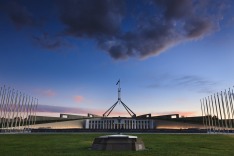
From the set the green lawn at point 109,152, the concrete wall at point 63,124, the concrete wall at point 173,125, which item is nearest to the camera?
the green lawn at point 109,152

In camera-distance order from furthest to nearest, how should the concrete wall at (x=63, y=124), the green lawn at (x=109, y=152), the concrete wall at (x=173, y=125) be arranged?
the concrete wall at (x=63, y=124) < the concrete wall at (x=173, y=125) < the green lawn at (x=109, y=152)

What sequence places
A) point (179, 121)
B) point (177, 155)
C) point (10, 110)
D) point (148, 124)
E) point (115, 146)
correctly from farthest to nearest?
point (148, 124) → point (179, 121) → point (10, 110) → point (115, 146) → point (177, 155)

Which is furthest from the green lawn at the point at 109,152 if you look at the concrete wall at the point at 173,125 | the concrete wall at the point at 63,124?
the concrete wall at the point at 63,124

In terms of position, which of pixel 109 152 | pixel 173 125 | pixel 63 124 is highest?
pixel 109 152

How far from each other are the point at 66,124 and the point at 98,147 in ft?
291

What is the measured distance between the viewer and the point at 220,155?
1231 cm

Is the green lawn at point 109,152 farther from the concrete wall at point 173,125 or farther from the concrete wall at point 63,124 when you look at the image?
the concrete wall at point 63,124

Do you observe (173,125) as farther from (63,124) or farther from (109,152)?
(109,152)

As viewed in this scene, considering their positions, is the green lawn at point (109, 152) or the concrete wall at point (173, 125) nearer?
the green lawn at point (109, 152)

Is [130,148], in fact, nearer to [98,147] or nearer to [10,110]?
[98,147]

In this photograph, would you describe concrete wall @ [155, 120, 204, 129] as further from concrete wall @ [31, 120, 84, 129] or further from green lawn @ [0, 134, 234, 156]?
green lawn @ [0, 134, 234, 156]

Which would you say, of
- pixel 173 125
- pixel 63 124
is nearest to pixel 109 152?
pixel 173 125

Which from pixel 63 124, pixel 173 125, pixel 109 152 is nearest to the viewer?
pixel 109 152

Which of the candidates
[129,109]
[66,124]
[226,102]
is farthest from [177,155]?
[129,109]
